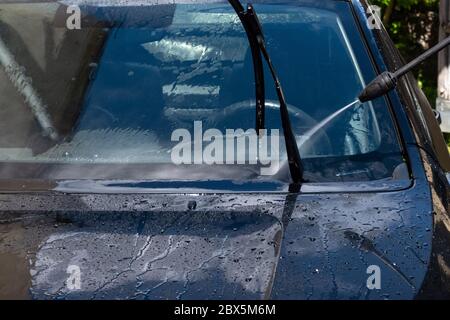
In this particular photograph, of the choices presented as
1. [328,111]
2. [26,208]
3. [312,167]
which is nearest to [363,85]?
[328,111]

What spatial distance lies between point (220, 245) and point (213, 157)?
18.4 inches

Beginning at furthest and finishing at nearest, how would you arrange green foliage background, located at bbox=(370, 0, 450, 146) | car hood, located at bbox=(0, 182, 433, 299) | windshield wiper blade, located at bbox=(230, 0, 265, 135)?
green foliage background, located at bbox=(370, 0, 450, 146) → windshield wiper blade, located at bbox=(230, 0, 265, 135) → car hood, located at bbox=(0, 182, 433, 299)

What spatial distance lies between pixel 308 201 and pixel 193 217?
0.30m

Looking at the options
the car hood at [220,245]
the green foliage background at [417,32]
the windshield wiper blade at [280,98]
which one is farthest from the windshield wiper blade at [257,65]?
the green foliage background at [417,32]

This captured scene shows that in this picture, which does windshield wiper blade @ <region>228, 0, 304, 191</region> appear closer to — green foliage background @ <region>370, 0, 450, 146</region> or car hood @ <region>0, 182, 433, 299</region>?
car hood @ <region>0, 182, 433, 299</region>

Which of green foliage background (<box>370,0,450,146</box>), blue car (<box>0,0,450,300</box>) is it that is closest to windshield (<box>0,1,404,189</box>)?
blue car (<box>0,0,450,300</box>)

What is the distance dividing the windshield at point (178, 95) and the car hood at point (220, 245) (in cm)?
19

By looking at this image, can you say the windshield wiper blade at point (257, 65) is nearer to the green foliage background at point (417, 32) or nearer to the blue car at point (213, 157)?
the blue car at point (213, 157)

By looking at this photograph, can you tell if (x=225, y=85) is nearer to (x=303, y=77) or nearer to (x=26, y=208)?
(x=303, y=77)

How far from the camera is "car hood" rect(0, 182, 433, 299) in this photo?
182 cm

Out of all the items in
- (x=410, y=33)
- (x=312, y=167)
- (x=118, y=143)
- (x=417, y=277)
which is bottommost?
(x=410, y=33)

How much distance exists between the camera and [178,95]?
2.63 meters

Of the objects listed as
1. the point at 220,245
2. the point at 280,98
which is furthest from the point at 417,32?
the point at 220,245

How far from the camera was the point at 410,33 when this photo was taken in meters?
8.10
